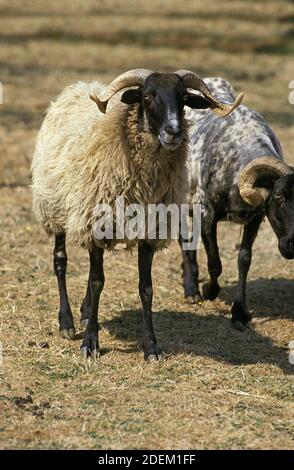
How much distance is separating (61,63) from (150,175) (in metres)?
15.3

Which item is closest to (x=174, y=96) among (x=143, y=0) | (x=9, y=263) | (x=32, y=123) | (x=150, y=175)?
(x=150, y=175)

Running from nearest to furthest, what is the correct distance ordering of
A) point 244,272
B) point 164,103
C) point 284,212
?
point 164,103 → point 284,212 → point 244,272

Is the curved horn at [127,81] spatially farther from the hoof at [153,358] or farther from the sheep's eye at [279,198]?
the hoof at [153,358]

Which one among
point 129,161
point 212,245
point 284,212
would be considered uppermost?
point 129,161

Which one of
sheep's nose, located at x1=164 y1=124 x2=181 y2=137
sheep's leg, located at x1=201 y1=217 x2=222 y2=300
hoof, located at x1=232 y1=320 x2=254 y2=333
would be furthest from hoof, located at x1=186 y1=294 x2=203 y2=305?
sheep's nose, located at x1=164 y1=124 x2=181 y2=137

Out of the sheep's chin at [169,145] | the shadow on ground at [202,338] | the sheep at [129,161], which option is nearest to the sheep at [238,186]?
the shadow on ground at [202,338]

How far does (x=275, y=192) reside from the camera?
25.5 feet

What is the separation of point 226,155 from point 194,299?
1.49m

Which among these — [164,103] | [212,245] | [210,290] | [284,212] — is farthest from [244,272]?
[164,103]

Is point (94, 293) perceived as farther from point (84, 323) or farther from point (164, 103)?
point (164, 103)

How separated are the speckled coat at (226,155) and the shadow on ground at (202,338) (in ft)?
3.39

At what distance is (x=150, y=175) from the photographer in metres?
7.11

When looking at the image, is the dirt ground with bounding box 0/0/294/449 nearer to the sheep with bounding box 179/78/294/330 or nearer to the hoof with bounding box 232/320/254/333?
the hoof with bounding box 232/320/254/333

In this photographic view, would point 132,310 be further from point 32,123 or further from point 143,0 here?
point 143,0
